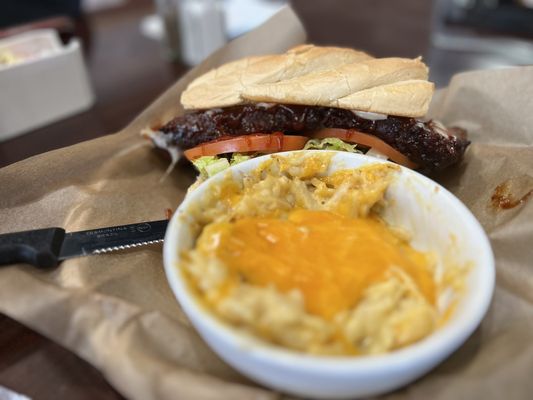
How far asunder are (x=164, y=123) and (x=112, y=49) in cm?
179

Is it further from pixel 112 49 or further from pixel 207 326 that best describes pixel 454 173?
pixel 112 49

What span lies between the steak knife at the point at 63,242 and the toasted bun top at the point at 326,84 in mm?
675

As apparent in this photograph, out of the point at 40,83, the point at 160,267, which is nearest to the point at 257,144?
the point at 160,267

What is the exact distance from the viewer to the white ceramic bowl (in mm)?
1011

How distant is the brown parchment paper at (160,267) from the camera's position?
118 cm

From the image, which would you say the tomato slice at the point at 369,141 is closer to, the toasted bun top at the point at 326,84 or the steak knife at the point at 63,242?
the toasted bun top at the point at 326,84

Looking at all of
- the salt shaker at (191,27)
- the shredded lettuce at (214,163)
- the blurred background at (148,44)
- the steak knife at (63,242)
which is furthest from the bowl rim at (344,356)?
the salt shaker at (191,27)

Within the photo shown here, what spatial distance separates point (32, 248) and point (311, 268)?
2.84ft

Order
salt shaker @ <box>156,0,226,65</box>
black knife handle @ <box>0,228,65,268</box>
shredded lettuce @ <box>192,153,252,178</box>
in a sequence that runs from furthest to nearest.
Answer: salt shaker @ <box>156,0,226,65</box>, shredded lettuce @ <box>192,153,252,178</box>, black knife handle @ <box>0,228,65,268</box>

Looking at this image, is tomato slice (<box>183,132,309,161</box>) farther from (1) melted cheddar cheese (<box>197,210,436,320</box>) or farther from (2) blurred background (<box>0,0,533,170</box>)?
(2) blurred background (<box>0,0,533,170</box>)

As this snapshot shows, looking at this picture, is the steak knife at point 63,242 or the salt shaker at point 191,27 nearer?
the steak knife at point 63,242

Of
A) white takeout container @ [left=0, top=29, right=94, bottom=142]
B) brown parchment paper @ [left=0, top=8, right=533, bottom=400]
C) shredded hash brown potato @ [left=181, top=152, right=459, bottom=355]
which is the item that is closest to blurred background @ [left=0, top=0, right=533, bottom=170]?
white takeout container @ [left=0, top=29, right=94, bottom=142]

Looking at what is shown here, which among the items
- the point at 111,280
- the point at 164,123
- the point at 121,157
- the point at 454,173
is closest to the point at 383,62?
the point at 454,173

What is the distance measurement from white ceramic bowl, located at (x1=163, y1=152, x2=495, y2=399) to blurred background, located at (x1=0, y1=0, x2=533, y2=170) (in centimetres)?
156
